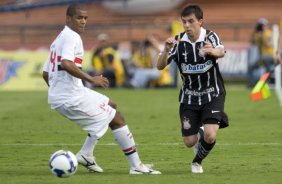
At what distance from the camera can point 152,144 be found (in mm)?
14445

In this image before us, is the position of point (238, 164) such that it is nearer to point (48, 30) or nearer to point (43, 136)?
point (43, 136)

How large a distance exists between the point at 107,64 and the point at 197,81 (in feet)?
56.8

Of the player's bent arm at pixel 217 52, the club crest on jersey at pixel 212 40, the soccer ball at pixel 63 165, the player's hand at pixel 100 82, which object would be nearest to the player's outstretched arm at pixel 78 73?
the player's hand at pixel 100 82

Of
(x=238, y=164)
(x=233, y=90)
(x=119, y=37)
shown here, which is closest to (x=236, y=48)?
(x=233, y=90)

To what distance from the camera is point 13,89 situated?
28.4m

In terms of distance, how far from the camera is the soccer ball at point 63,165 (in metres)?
10.2

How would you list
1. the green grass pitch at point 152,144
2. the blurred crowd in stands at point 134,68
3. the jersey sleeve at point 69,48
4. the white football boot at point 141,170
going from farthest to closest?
the blurred crowd in stands at point 134,68
the white football boot at point 141,170
the green grass pitch at point 152,144
the jersey sleeve at point 69,48

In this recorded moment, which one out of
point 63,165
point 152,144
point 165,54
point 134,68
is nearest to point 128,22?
point 134,68

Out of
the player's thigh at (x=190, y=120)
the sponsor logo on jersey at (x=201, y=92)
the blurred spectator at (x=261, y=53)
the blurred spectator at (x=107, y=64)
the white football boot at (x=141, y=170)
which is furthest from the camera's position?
the blurred spectator at (x=107, y=64)

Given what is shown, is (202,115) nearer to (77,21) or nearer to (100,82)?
(100,82)

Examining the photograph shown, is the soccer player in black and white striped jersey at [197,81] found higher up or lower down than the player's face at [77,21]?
lower down

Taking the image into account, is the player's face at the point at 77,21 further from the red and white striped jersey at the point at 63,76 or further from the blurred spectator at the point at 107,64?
the blurred spectator at the point at 107,64

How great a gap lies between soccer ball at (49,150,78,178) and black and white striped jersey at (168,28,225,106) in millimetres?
1850

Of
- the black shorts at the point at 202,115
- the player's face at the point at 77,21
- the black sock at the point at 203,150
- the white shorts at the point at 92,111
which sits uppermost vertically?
the player's face at the point at 77,21
